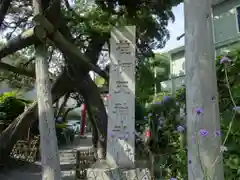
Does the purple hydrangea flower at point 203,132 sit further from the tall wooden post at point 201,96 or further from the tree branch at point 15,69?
the tree branch at point 15,69

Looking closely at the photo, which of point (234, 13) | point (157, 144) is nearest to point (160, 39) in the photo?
point (234, 13)

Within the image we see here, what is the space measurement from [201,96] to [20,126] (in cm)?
679

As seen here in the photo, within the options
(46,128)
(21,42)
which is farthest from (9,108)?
(46,128)

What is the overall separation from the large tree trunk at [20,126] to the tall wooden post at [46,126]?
3082 millimetres

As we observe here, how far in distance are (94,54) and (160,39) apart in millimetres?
2164

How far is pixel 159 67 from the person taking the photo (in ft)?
40.2

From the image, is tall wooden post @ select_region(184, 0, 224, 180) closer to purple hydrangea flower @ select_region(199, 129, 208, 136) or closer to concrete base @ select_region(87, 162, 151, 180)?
purple hydrangea flower @ select_region(199, 129, 208, 136)

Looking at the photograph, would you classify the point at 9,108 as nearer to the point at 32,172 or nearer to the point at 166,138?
the point at 32,172

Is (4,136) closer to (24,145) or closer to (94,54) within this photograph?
(24,145)

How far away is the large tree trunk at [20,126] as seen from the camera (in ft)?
23.9

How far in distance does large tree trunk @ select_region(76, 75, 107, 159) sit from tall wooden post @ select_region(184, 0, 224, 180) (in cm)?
564

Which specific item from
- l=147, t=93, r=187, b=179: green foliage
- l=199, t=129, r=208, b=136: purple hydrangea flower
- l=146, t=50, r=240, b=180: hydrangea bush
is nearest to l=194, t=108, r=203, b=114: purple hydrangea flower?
l=199, t=129, r=208, b=136: purple hydrangea flower

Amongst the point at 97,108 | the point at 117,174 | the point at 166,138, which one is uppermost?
the point at 97,108

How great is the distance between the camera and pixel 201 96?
1628 millimetres
